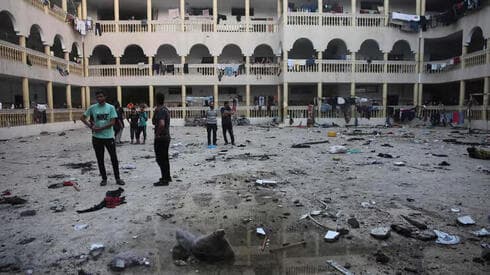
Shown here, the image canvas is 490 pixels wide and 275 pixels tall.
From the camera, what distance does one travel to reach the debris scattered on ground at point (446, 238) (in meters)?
3.69

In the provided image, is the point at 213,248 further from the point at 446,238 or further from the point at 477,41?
the point at 477,41

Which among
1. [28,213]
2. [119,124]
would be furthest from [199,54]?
[28,213]

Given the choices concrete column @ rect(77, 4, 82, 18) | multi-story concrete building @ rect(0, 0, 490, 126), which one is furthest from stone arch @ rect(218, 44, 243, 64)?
concrete column @ rect(77, 4, 82, 18)

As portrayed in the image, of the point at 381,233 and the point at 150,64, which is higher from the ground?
the point at 150,64

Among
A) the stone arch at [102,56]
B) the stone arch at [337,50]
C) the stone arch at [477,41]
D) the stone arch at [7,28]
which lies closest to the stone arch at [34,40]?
the stone arch at [7,28]

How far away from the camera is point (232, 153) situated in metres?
10.4

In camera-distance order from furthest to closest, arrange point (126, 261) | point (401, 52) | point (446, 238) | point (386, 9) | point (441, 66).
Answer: point (401, 52), point (441, 66), point (386, 9), point (446, 238), point (126, 261)

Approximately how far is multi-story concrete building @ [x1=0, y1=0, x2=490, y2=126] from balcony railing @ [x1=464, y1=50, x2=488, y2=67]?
110mm

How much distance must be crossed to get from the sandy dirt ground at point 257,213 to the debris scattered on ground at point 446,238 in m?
0.08

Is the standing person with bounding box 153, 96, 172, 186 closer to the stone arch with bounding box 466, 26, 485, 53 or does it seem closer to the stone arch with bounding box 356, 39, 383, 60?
the stone arch with bounding box 356, 39, 383, 60

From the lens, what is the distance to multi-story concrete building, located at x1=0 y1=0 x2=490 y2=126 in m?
23.1

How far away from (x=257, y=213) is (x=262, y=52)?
76.5 feet

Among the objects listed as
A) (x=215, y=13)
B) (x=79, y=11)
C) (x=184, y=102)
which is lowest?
(x=184, y=102)

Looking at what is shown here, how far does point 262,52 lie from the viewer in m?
26.7
